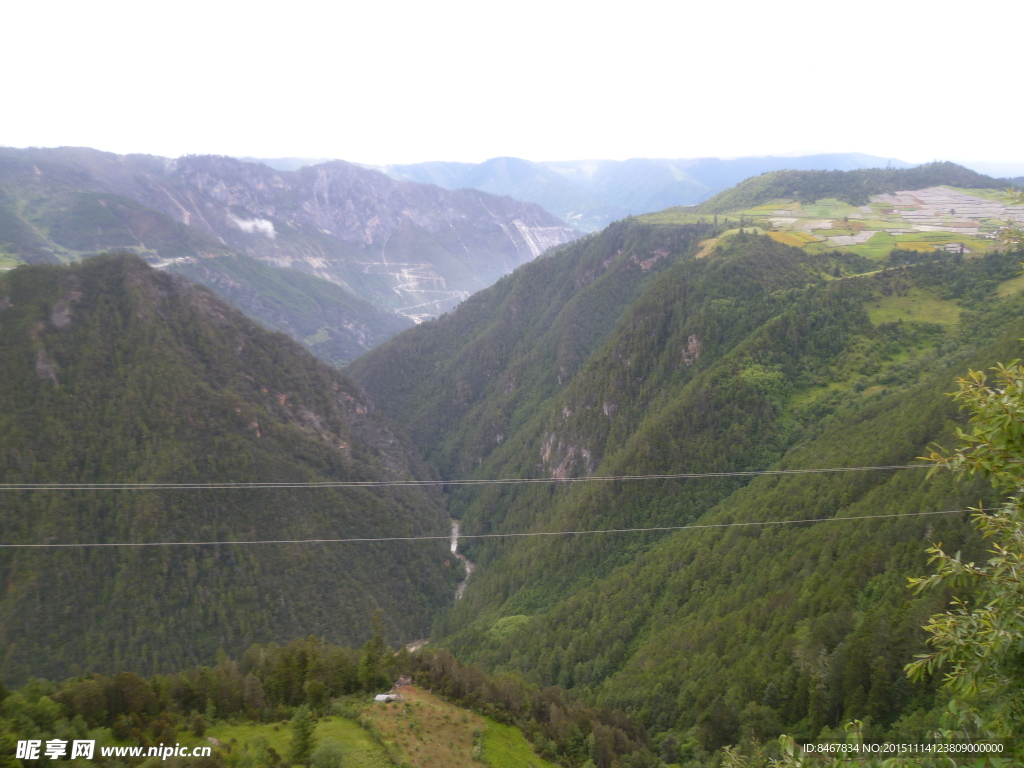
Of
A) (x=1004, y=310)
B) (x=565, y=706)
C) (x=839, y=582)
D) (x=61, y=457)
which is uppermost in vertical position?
(x=1004, y=310)

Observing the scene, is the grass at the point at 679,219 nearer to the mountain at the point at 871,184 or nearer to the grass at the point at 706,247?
the mountain at the point at 871,184

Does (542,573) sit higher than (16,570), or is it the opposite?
(16,570)

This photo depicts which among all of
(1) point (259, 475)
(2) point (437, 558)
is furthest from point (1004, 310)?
(1) point (259, 475)

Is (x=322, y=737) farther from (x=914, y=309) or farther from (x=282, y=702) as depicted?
(x=914, y=309)

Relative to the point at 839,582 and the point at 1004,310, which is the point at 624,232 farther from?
the point at 839,582

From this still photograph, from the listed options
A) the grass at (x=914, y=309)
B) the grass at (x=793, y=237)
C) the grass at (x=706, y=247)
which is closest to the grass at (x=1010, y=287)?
the grass at (x=914, y=309)

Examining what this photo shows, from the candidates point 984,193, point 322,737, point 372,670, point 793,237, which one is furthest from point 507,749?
point 984,193
